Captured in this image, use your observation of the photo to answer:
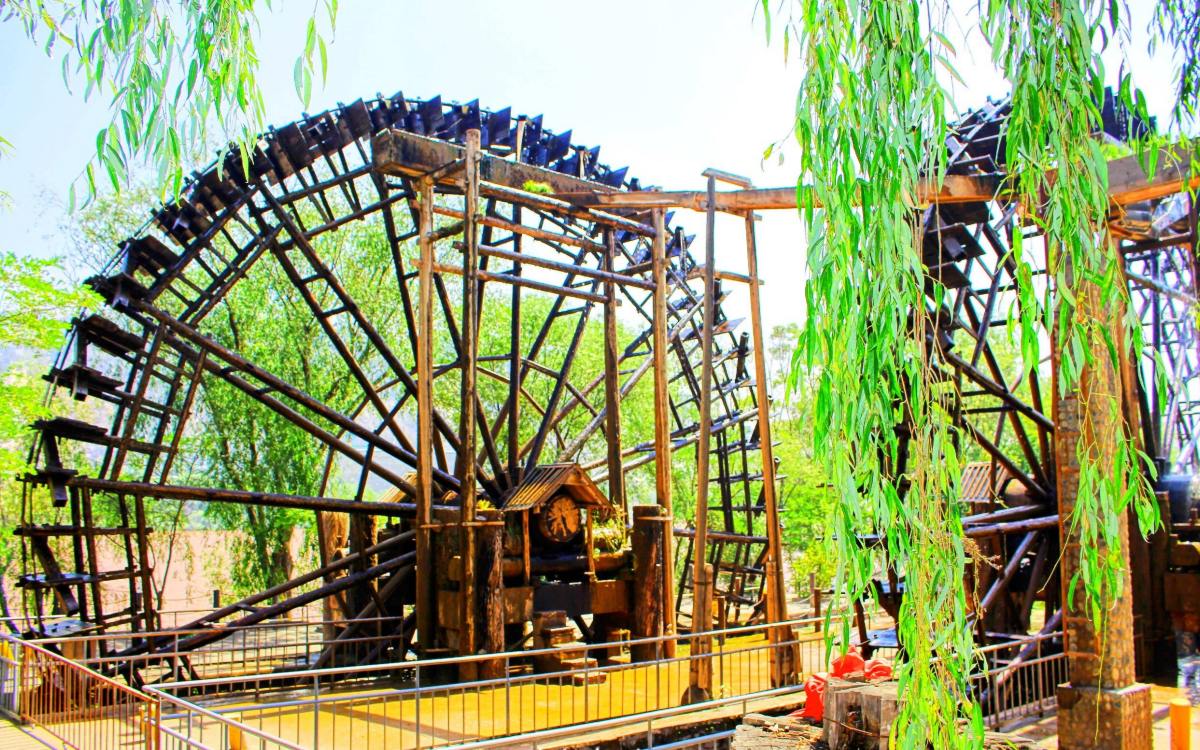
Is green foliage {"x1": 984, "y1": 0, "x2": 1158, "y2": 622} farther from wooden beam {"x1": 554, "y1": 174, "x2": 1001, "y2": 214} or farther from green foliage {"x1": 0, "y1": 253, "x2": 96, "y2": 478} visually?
green foliage {"x1": 0, "y1": 253, "x2": 96, "y2": 478}

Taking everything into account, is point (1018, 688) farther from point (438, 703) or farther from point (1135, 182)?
point (438, 703)

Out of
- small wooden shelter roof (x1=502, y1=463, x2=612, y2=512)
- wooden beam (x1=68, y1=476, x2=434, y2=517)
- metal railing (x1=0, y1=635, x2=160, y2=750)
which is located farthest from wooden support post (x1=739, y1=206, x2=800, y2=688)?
wooden beam (x1=68, y1=476, x2=434, y2=517)

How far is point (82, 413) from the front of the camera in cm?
2550

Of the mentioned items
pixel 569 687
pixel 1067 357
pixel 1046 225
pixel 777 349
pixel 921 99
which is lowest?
pixel 569 687

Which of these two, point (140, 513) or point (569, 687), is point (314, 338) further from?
point (569, 687)

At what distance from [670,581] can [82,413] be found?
1859cm

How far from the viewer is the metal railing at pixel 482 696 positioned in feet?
28.2

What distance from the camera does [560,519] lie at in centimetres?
1291

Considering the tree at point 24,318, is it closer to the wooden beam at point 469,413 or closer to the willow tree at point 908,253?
the wooden beam at point 469,413

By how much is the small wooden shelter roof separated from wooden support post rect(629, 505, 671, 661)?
639 millimetres

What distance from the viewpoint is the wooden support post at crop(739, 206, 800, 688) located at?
33.0 feet

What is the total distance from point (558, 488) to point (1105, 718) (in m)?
6.67

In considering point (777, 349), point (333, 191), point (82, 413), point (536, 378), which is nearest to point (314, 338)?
point (333, 191)

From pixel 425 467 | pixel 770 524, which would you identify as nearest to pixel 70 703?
pixel 425 467
